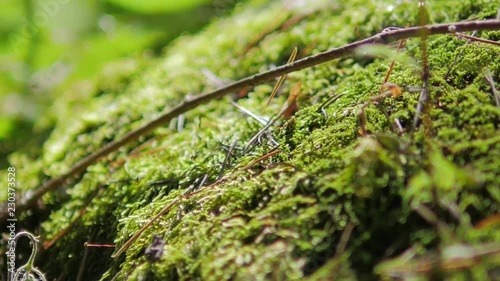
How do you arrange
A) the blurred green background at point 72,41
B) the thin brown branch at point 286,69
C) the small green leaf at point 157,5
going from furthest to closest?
the small green leaf at point 157,5 → the blurred green background at point 72,41 → the thin brown branch at point 286,69

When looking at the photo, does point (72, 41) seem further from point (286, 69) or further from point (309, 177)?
point (309, 177)

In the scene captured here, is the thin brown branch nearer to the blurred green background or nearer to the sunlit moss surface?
the sunlit moss surface

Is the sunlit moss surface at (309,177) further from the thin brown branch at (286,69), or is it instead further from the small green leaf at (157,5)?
the small green leaf at (157,5)

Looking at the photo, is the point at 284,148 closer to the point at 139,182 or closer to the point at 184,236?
the point at 184,236

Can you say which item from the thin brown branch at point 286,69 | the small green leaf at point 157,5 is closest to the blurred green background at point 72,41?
the small green leaf at point 157,5

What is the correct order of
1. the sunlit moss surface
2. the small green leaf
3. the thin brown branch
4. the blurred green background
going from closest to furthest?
1. the sunlit moss surface
2. the thin brown branch
3. the blurred green background
4. the small green leaf

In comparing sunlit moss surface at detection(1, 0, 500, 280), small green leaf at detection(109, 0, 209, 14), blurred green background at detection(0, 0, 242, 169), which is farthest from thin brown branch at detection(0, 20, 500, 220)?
small green leaf at detection(109, 0, 209, 14)
